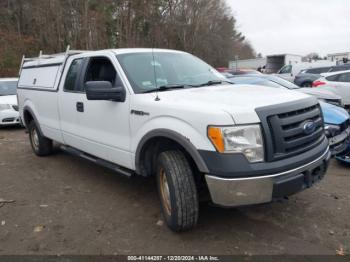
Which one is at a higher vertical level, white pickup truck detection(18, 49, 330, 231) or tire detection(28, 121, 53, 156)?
white pickup truck detection(18, 49, 330, 231)

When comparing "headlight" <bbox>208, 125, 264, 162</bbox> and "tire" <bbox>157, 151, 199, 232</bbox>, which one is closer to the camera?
"headlight" <bbox>208, 125, 264, 162</bbox>

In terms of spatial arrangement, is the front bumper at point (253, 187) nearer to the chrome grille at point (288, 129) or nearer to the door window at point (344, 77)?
the chrome grille at point (288, 129)

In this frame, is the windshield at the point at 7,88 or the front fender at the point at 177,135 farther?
the windshield at the point at 7,88

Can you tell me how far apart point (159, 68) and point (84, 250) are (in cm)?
226

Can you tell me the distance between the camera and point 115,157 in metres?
4.38

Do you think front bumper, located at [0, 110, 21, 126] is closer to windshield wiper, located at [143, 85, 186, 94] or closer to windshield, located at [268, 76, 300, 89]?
windshield, located at [268, 76, 300, 89]

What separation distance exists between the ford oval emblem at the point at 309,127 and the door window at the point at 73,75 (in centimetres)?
323

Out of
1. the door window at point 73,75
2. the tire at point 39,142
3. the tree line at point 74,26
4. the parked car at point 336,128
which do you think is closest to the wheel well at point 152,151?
the door window at point 73,75

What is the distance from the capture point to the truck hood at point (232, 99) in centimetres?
306

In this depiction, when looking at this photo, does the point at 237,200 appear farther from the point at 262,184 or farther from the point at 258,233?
the point at 258,233

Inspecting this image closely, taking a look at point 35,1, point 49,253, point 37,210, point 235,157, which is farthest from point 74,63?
point 35,1

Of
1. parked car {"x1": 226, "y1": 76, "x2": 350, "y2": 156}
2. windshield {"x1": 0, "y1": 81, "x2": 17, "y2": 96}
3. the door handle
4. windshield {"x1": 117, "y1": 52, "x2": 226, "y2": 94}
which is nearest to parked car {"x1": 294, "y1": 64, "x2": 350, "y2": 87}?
parked car {"x1": 226, "y1": 76, "x2": 350, "y2": 156}

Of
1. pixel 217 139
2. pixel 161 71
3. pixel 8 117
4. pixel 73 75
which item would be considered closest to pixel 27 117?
pixel 73 75

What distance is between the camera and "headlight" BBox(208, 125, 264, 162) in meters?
3.02
